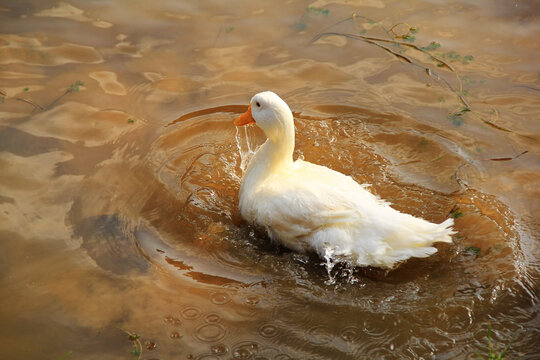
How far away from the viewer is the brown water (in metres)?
2.76

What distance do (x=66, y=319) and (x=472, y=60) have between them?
13.6 ft

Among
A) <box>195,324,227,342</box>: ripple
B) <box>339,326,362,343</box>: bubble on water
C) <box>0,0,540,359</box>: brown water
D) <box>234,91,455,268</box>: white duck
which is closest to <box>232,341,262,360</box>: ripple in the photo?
<box>0,0,540,359</box>: brown water

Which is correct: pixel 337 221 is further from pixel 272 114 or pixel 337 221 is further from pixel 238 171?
pixel 238 171

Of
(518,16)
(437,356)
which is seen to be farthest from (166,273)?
(518,16)

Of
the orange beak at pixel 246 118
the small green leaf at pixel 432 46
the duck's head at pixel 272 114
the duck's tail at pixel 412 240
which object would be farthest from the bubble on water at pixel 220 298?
the small green leaf at pixel 432 46

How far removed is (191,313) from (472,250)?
1.80 metres

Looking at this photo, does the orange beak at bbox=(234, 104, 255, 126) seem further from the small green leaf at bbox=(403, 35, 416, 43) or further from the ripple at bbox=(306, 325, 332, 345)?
the small green leaf at bbox=(403, 35, 416, 43)

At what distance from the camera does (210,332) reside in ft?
8.90

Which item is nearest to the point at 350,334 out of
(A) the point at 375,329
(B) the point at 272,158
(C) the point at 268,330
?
(A) the point at 375,329

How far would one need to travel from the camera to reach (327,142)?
415 cm

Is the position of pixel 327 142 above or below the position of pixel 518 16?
below

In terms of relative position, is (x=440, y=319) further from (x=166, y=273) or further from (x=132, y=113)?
(x=132, y=113)

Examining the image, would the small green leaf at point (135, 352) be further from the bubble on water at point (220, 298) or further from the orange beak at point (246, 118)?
the orange beak at point (246, 118)

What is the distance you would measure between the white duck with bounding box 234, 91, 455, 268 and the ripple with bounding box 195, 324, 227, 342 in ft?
2.55
